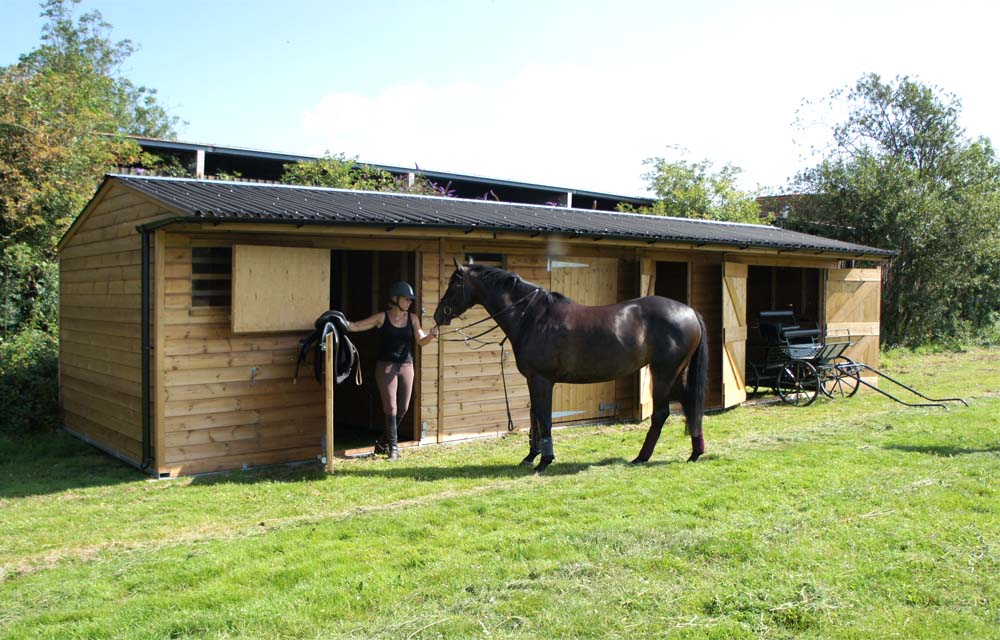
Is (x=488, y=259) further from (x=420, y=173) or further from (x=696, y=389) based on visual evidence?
(x=420, y=173)

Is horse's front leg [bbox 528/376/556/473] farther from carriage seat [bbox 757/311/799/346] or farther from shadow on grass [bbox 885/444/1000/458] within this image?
carriage seat [bbox 757/311/799/346]

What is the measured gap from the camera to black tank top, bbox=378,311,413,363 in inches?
318

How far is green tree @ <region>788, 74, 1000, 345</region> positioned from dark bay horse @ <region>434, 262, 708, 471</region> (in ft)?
51.0

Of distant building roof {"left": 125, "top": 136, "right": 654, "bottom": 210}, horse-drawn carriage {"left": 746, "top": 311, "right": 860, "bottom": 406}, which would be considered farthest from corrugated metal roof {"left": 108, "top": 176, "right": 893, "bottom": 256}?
distant building roof {"left": 125, "top": 136, "right": 654, "bottom": 210}

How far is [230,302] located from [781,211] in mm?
21691

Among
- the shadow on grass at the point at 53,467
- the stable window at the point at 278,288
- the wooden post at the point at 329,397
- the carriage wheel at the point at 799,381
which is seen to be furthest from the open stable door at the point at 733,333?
the shadow on grass at the point at 53,467

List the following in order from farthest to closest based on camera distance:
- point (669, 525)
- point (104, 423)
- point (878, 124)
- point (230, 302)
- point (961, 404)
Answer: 1. point (878, 124)
2. point (961, 404)
3. point (104, 423)
4. point (230, 302)
5. point (669, 525)

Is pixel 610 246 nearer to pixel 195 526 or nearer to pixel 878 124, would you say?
pixel 195 526

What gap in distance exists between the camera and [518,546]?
16.5 feet

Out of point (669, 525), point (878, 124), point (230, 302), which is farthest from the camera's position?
point (878, 124)

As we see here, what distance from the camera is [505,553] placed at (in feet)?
16.2

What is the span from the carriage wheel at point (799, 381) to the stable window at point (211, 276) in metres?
8.35

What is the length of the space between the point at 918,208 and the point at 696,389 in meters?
16.0

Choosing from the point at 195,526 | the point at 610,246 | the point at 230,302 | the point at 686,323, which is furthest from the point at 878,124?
the point at 195,526
